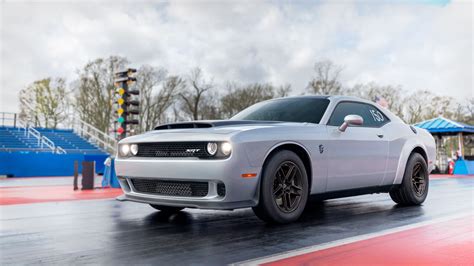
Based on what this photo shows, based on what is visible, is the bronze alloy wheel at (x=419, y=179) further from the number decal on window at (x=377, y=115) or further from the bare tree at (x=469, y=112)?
the bare tree at (x=469, y=112)

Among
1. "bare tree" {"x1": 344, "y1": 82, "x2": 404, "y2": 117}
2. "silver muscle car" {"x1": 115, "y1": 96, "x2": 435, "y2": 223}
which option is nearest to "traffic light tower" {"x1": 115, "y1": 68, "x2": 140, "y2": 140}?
"silver muscle car" {"x1": 115, "y1": 96, "x2": 435, "y2": 223}

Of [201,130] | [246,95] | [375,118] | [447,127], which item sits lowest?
[201,130]

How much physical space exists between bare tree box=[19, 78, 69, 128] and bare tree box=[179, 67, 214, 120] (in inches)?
470

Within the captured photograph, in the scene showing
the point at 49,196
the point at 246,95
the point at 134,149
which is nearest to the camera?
the point at 134,149

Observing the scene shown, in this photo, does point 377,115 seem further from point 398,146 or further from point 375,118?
point 398,146

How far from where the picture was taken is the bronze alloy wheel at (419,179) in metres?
6.70

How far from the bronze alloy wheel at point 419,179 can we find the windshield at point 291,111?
2.10 m

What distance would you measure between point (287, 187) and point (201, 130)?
44.2 inches

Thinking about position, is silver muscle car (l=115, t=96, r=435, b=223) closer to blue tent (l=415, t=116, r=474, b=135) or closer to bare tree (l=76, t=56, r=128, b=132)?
blue tent (l=415, t=116, r=474, b=135)

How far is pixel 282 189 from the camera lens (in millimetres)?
4656

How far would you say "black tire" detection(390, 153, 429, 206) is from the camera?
6.43 meters

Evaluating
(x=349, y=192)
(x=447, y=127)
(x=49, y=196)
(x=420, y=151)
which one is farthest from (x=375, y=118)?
(x=447, y=127)

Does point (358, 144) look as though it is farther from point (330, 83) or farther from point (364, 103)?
point (330, 83)

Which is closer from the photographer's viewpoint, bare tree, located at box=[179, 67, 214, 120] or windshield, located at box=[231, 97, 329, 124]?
windshield, located at box=[231, 97, 329, 124]
